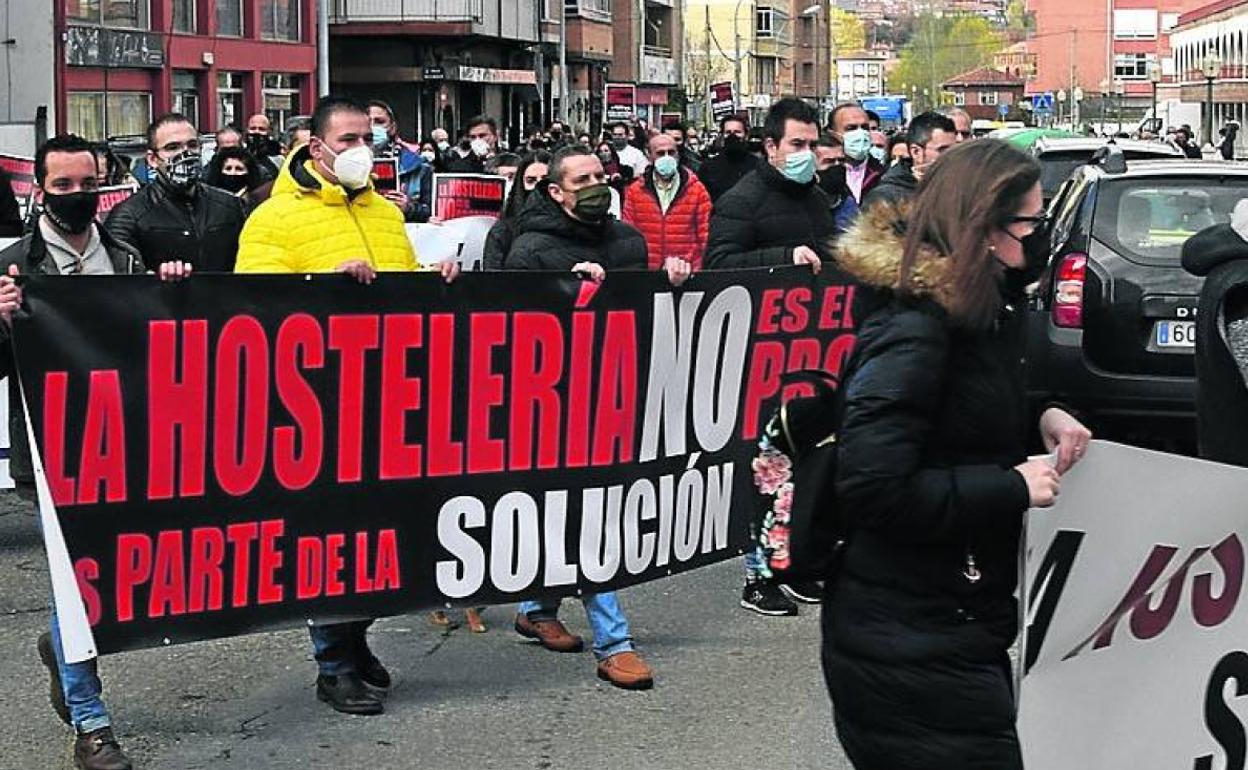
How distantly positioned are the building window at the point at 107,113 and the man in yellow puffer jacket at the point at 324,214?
22152mm

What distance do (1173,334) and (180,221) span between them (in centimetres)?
480

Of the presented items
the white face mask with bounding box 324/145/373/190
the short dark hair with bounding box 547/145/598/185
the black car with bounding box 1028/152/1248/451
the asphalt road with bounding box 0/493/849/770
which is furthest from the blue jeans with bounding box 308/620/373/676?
the black car with bounding box 1028/152/1248/451

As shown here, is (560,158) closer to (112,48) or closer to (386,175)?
(386,175)

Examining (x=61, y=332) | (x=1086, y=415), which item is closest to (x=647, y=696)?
(x=61, y=332)

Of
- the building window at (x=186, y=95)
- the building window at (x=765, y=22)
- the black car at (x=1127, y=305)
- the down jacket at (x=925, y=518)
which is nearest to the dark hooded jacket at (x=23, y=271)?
the down jacket at (x=925, y=518)

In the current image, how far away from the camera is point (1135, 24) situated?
147 metres

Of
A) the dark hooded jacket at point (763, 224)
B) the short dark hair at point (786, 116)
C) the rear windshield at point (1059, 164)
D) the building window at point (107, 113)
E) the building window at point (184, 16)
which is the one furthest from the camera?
the building window at point (184, 16)

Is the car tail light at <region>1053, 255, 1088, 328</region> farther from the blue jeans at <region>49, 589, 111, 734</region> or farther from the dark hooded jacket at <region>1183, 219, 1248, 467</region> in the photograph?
the blue jeans at <region>49, 589, 111, 734</region>

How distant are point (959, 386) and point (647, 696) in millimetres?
3096

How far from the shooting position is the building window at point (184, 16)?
105ft

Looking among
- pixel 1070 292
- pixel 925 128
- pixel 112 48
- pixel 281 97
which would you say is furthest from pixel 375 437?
pixel 281 97

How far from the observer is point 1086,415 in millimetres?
10062

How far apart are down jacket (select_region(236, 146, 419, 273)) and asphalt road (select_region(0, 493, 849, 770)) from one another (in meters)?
1.41

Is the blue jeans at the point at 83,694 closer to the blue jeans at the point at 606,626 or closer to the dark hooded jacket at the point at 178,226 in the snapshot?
the blue jeans at the point at 606,626
